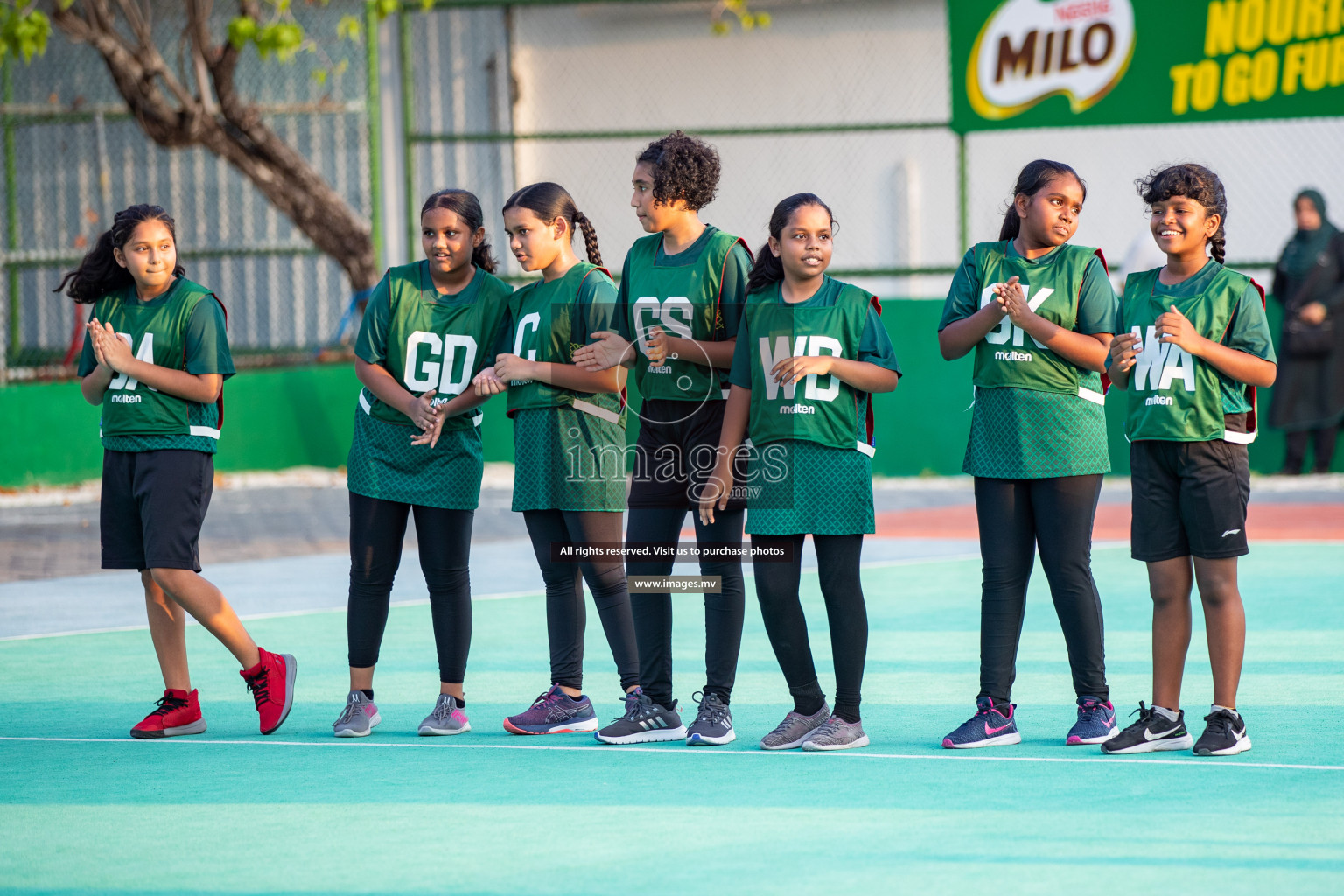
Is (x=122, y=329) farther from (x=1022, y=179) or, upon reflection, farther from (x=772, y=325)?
(x=1022, y=179)

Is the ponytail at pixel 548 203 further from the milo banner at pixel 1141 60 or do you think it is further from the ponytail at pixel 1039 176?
the milo banner at pixel 1141 60

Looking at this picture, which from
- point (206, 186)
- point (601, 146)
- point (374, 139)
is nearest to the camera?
point (374, 139)

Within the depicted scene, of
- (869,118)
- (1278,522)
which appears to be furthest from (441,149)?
(1278,522)

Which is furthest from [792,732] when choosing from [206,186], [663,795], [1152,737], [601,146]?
[601,146]

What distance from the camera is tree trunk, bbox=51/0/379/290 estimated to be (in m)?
14.5

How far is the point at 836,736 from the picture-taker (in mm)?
5484

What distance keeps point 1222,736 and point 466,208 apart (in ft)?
9.86

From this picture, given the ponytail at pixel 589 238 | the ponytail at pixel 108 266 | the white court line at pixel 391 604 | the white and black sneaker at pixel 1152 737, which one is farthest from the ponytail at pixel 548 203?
the white and black sneaker at pixel 1152 737

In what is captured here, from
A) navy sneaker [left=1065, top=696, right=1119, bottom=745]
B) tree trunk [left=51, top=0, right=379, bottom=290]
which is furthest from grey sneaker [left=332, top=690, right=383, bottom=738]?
tree trunk [left=51, top=0, right=379, bottom=290]

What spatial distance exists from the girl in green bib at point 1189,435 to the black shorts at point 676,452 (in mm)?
1282

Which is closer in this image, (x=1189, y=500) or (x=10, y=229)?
(x=1189, y=500)

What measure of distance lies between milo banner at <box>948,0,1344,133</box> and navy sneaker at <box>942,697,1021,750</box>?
941 centimetres

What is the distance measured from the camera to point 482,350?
593 centimetres

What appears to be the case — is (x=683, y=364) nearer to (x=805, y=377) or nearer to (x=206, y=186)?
(x=805, y=377)
